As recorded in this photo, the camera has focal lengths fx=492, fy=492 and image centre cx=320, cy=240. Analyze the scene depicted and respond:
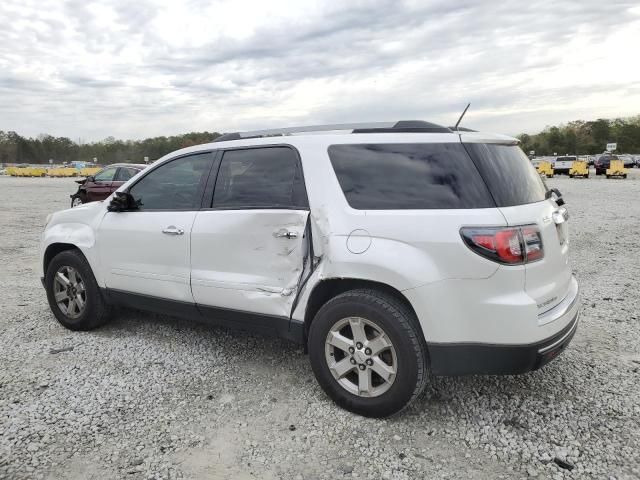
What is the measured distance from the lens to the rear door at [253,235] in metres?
3.36

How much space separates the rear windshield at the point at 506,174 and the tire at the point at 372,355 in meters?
0.89

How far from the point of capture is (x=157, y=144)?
91250 millimetres

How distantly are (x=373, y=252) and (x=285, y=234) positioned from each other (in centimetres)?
68

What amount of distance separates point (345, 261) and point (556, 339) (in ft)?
4.32

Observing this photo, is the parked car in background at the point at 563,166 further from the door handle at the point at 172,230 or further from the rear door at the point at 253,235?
the door handle at the point at 172,230

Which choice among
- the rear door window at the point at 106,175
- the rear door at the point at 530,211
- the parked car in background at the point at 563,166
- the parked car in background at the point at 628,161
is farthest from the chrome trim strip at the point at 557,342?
the parked car in background at the point at 628,161

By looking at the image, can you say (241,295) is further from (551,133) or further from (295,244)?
(551,133)

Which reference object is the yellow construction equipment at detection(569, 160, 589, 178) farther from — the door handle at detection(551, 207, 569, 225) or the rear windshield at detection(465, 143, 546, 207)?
the rear windshield at detection(465, 143, 546, 207)

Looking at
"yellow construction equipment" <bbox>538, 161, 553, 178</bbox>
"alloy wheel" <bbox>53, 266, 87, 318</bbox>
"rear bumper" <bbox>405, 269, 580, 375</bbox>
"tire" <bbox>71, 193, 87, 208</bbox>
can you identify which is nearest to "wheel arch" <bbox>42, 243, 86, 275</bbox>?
"alloy wheel" <bbox>53, 266, 87, 318</bbox>

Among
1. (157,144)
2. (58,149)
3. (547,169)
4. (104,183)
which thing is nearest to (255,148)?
(104,183)

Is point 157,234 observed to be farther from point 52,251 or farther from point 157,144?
point 157,144

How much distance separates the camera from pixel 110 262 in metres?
4.34

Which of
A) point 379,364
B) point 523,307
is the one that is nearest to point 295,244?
point 379,364

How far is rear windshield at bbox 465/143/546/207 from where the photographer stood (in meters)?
2.88
